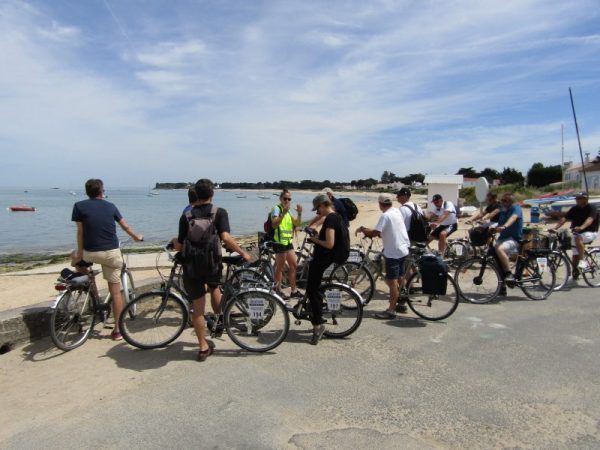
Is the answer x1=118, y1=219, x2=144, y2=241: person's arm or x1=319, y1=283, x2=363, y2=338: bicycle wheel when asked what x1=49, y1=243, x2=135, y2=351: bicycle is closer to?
x1=118, y1=219, x2=144, y2=241: person's arm

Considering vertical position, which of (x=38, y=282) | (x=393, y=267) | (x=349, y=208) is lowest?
(x=38, y=282)

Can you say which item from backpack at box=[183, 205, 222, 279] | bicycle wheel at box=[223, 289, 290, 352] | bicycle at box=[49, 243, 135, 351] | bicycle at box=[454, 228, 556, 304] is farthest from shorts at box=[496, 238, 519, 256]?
bicycle at box=[49, 243, 135, 351]

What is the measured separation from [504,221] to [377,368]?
4076mm

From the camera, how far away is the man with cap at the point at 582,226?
7.58 meters

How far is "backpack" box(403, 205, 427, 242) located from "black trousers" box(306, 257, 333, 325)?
2356 millimetres

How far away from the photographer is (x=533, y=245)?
8.79 m

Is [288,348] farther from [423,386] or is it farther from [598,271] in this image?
[598,271]

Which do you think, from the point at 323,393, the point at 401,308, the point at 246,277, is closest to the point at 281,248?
the point at 246,277

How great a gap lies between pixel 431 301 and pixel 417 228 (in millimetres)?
1300

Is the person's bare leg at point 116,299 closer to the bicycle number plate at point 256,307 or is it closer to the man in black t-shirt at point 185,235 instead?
the man in black t-shirt at point 185,235

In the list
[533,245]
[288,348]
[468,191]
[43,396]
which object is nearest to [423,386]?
[288,348]

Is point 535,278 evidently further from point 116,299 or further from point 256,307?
point 116,299

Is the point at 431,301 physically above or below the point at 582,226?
below

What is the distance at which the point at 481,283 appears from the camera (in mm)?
6633
